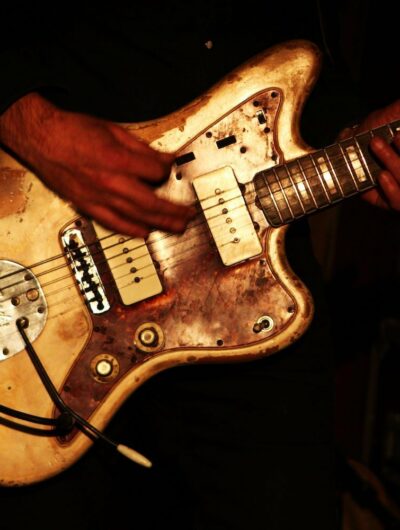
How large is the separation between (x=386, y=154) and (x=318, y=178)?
13cm

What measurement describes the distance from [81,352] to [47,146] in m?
0.39

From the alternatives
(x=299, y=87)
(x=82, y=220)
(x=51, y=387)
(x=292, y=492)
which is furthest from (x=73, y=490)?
(x=299, y=87)

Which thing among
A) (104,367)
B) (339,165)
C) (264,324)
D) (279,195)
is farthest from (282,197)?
(104,367)

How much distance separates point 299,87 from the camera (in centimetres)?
98

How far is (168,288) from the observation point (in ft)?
3.29

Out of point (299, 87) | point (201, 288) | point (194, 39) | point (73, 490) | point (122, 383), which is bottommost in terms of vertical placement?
point (73, 490)

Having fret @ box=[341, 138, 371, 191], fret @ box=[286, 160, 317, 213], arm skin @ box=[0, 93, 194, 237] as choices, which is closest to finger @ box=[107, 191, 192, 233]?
arm skin @ box=[0, 93, 194, 237]

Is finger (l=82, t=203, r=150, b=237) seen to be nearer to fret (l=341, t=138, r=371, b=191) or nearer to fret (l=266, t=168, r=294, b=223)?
fret (l=266, t=168, r=294, b=223)

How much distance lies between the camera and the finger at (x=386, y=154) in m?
0.96

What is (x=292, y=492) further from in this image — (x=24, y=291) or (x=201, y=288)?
(x=24, y=291)

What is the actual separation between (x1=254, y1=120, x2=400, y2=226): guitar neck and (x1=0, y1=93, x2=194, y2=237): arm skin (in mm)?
168

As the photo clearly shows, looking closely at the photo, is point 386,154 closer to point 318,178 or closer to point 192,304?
point 318,178

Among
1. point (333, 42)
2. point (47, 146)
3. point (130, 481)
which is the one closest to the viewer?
point (47, 146)

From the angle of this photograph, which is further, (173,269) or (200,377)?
(200,377)
